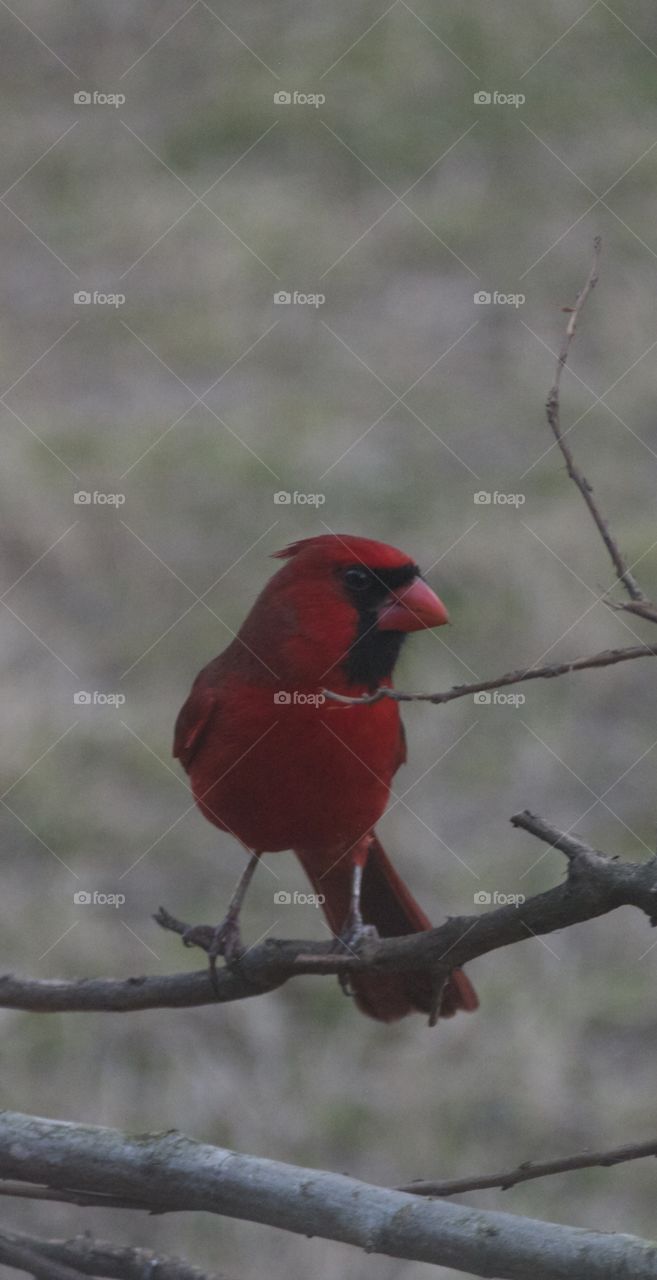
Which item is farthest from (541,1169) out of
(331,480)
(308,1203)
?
(331,480)

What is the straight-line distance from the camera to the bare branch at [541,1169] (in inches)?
32.5

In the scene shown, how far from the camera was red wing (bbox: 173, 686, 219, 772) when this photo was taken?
129 centimetres

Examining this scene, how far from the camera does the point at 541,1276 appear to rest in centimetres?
78

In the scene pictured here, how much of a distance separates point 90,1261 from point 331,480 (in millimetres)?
973

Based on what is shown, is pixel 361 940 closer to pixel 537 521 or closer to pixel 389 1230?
pixel 389 1230

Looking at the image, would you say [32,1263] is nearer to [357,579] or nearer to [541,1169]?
[541,1169]

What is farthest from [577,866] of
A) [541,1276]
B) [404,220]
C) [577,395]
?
[404,220]

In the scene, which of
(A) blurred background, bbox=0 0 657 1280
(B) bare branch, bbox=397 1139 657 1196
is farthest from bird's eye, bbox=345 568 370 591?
(B) bare branch, bbox=397 1139 657 1196

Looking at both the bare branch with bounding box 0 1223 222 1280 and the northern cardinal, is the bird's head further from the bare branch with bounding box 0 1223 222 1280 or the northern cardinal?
the bare branch with bounding box 0 1223 222 1280

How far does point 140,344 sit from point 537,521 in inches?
24.8

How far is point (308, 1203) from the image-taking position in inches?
33.0

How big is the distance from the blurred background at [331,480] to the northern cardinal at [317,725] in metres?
0.23

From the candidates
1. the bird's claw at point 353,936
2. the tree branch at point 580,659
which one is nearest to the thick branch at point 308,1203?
the bird's claw at point 353,936

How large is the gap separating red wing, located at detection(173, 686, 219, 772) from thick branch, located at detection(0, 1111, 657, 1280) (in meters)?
0.43
